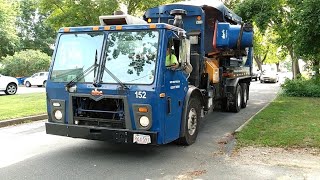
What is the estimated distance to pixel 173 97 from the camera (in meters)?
6.73

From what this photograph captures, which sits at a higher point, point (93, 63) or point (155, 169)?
point (93, 63)

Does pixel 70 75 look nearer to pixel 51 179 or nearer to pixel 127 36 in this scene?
pixel 127 36

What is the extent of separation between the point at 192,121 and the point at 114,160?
1933mm

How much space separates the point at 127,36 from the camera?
6.75 m

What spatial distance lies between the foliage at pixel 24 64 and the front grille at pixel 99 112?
35.8 meters

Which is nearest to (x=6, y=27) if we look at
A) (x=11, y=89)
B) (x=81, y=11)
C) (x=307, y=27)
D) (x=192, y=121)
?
(x=11, y=89)

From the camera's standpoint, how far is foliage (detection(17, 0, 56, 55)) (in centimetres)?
5516

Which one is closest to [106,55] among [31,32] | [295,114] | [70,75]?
[70,75]

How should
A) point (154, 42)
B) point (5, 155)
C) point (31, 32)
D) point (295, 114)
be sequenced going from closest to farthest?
1. point (154, 42)
2. point (5, 155)
3. point (295, 114)
4. point (31, 32)

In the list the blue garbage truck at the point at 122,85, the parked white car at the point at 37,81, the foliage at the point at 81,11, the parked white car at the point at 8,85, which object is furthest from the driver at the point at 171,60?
the parked white car at the point at 37,81

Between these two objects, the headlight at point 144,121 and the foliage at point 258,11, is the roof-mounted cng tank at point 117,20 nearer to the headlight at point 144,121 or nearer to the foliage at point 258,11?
the headlight at point 144,121

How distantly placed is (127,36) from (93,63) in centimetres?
78

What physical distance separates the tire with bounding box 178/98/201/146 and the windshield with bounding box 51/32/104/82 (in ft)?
6.88

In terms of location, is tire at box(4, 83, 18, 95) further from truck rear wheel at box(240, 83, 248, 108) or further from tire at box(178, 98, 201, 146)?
tire at box(178, 98, 201, 146)
